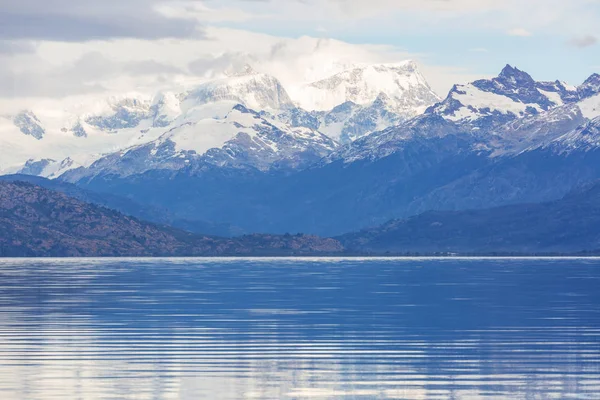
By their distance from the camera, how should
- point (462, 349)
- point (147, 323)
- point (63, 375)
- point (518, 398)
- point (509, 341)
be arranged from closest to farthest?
point (518, 398) → point (63, 375) → point (462, 349) → point (509, 341) → point (147, 323)

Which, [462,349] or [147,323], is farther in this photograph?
[147,323]

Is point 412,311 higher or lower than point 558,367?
higher

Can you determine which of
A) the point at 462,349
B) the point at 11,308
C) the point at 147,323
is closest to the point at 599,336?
the point at 462,349

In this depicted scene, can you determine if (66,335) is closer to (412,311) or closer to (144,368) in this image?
(144,368)

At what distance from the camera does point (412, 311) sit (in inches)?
7244

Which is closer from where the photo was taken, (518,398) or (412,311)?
(518,398)

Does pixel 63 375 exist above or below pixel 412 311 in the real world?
below

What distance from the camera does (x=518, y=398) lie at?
95.2m

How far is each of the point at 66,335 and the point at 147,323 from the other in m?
17.3

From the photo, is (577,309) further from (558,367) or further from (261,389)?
(261,389)

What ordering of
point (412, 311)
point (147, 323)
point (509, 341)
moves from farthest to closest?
point (412, 311) → point (147, 323) → point (509, 341)

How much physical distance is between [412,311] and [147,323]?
42237mm

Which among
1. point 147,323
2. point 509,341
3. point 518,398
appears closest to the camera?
point 518,398

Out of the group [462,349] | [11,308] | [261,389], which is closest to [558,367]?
[462,349]
